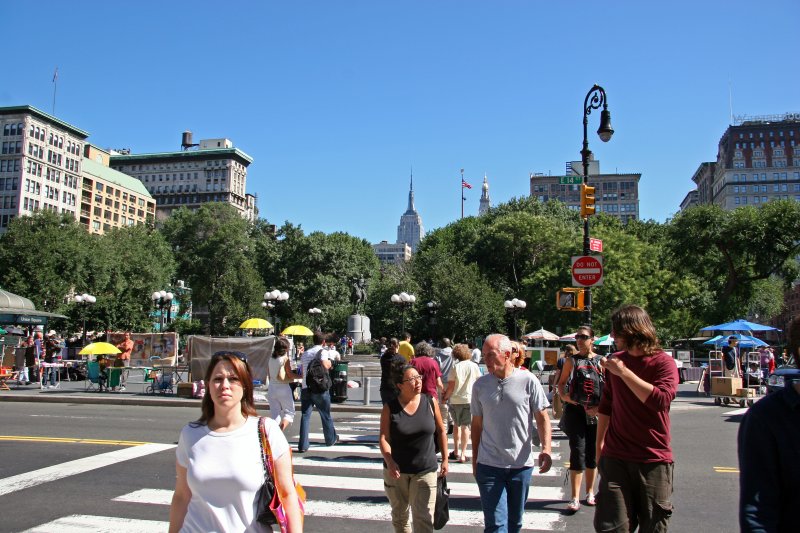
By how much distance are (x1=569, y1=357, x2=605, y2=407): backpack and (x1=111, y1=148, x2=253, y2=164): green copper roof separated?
157964mm

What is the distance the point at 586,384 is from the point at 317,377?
5.05 m

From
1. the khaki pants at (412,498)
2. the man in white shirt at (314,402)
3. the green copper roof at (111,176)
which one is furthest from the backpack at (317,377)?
the green copper roof at (111,176)

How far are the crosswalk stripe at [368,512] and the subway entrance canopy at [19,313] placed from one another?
21.6 meters

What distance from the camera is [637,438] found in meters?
4.51

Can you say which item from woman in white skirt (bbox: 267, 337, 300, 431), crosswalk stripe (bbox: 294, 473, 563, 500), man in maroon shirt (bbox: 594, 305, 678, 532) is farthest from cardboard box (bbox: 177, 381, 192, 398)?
man in maroon shirt (bbox: 594, 305, 678, 532)

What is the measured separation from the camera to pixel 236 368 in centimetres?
345

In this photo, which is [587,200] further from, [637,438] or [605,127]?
[637,438]

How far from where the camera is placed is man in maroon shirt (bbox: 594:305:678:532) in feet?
14.4

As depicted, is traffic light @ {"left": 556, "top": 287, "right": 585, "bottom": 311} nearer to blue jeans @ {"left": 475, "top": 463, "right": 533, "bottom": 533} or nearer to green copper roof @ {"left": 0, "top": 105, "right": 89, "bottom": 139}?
blue jeans @ {"left": 475, "top": 463, "right": 533, "bottom": 533}

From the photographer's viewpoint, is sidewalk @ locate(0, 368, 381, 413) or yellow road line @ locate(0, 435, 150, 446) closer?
yellow road line @ locate(0, 435, 150, 446)

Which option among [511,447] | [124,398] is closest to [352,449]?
[511,447]

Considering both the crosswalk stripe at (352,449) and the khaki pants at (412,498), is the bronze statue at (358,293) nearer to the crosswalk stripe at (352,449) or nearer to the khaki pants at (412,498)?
the crosswalk stripe at (352,449)

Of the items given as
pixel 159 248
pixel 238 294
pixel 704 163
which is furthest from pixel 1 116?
pixel 704 163

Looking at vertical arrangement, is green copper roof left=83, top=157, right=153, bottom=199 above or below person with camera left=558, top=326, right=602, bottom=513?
above
